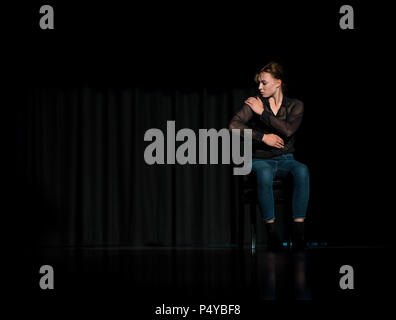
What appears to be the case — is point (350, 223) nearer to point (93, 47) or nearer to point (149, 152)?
point (149, 152)

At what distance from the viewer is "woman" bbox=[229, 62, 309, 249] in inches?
92.9

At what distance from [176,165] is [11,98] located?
1.67 m

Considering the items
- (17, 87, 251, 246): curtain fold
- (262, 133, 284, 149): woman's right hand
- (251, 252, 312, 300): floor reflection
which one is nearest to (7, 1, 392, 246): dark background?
(17, 87, 251, 246): curtain fold

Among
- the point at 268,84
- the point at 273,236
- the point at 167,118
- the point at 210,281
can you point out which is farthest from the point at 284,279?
the point at 167,118

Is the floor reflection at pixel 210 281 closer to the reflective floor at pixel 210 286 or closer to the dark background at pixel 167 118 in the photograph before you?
the reflective floor at pixel 210 286

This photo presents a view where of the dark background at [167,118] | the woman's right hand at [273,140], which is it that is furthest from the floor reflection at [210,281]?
the dark background at [167,118]

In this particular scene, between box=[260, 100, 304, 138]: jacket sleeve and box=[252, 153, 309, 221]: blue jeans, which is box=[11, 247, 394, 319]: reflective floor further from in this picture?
box=[260, 100, 304, 138]: jacket sleeve

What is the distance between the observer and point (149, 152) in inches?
174

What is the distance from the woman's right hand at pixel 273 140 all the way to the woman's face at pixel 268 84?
0.26 metres

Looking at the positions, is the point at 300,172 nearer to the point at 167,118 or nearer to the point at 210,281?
the point at 210,281

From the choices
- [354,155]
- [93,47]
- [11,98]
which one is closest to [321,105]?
[354,155]

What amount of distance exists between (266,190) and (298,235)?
28 cm

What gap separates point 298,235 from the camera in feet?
7.75

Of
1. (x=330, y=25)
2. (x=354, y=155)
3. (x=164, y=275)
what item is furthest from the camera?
(x=354, y=155)
